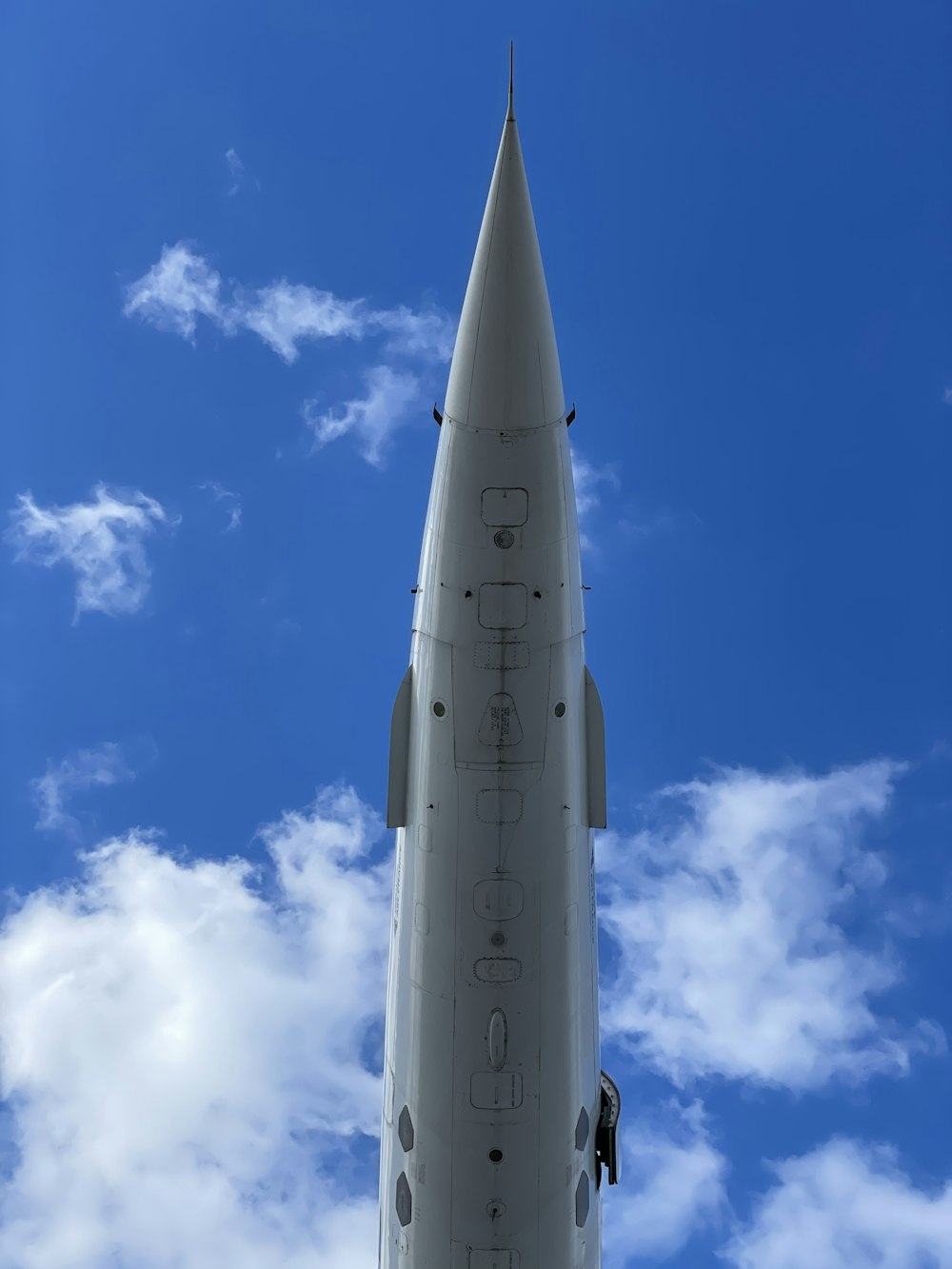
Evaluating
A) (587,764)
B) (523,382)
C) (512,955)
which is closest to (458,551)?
(523,382)

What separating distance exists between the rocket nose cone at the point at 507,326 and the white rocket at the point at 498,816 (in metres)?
0.03

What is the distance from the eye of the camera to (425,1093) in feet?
65.7

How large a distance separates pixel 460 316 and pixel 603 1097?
43.9 feet

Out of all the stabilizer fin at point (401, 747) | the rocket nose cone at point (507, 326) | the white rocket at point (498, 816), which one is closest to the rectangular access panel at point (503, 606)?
the white rocket at point (498, 816)

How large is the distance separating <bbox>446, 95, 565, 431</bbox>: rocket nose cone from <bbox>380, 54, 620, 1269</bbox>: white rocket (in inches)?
1.2

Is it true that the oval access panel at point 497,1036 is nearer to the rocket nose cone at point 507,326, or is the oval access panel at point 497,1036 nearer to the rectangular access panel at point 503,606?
the rectangular access panel at point 503,606

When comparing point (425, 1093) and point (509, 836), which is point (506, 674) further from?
point (425, 1093)

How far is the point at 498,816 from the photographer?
753 inches

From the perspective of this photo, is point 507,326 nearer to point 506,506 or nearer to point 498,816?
point 506,506

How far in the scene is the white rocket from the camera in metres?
18.3

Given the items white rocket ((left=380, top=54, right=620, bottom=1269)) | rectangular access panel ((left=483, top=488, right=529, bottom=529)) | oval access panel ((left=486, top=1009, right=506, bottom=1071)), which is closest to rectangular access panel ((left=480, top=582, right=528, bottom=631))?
white rocket ((left=380, top=54, right=620, bottom=1269))

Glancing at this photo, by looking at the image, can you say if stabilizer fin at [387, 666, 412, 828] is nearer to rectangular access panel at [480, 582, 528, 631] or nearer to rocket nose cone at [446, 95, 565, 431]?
rectangular access panel at [480, 582, 528, 631]

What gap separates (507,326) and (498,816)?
23.5 feet

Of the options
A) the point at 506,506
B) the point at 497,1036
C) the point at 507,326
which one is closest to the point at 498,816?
the point at 497,1036
